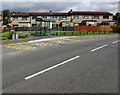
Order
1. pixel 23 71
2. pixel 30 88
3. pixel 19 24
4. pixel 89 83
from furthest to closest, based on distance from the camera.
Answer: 1. pixel 19 24
2. pixel 23 71
3. pixel 89 83
4. pixel 30 88

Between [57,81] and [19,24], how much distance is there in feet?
220

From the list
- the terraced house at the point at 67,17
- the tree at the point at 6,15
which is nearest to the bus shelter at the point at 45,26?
the tree at the point at 6,15

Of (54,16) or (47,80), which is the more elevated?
(54,16)

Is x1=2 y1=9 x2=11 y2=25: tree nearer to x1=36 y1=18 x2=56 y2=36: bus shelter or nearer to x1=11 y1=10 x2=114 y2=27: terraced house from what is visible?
x1=11 y1=10 x2=114 y2=27: terraced house

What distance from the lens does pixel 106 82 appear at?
15.8 feet

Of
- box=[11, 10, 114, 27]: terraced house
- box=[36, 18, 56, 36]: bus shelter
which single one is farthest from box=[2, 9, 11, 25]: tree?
box=[36, 18, 56, 36]: bus shelter

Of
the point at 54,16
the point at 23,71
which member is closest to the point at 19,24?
the point at 54,16

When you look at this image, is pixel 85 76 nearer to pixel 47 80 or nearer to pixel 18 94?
pixel 47 80

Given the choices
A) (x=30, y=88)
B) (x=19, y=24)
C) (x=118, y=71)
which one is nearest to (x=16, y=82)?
(x=30, y=88)

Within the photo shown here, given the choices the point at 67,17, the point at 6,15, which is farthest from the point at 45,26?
the point at 67,17

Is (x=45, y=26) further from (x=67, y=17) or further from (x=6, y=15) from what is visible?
(x=67, y=17)

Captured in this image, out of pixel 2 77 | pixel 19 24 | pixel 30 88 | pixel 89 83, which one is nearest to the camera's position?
pixel 30 88

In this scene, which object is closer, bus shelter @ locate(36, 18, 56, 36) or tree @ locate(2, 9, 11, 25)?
bus shelter @ locate(36, 18, 56, 36)

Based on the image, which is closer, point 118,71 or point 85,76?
point 85,76
